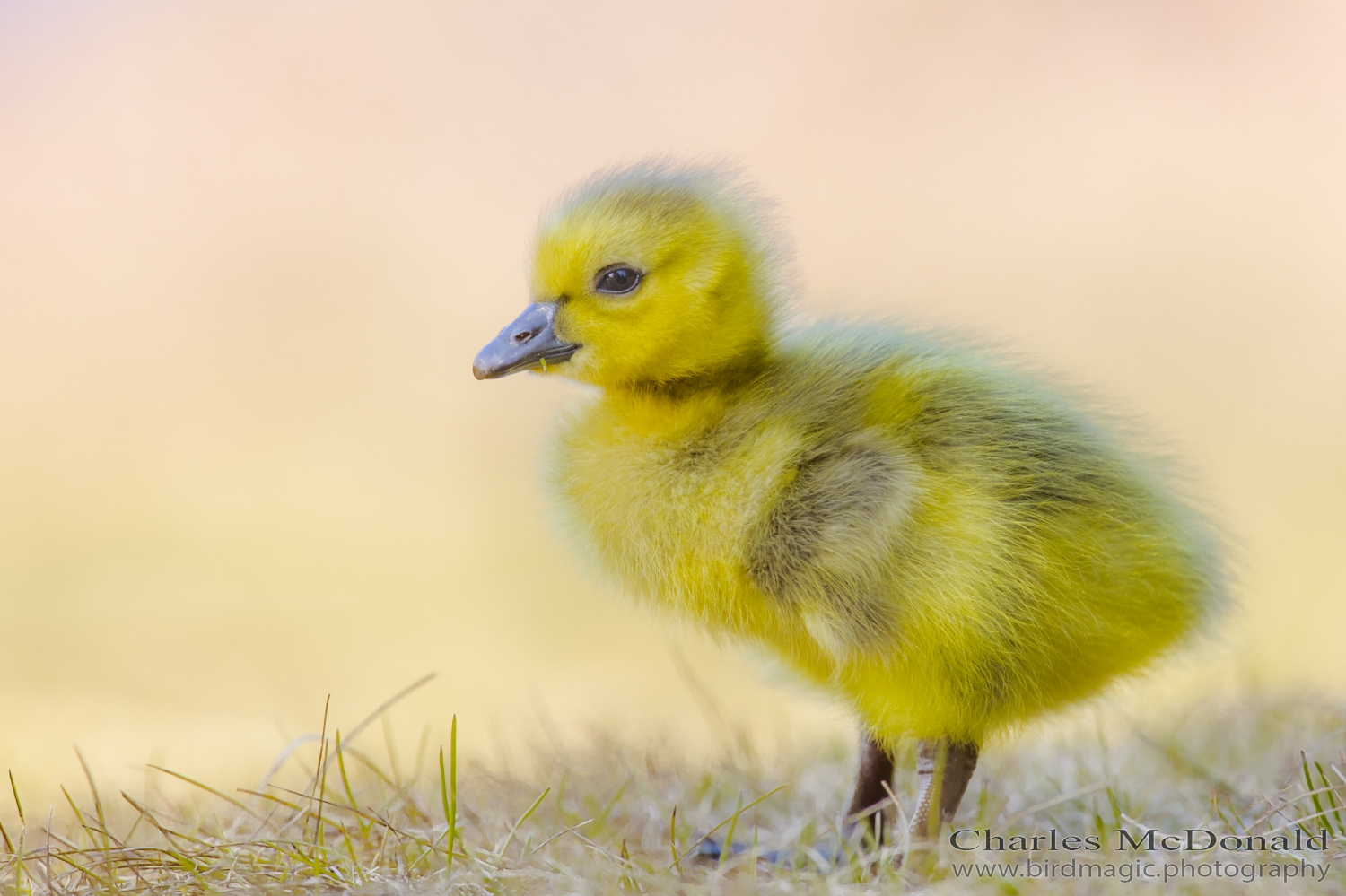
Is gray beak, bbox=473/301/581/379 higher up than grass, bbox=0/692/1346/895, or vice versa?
gray beak, bbox=473/301/581/379

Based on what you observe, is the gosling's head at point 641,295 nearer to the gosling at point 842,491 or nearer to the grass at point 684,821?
the gosling at point 842,491

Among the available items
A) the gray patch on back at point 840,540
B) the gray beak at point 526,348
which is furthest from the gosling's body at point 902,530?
the gray beak at point 526,348

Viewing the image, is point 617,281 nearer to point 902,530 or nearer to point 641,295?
point 641,295

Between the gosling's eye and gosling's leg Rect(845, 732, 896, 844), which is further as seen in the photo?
gosling's leg Rect(845, 732, 896, 844)

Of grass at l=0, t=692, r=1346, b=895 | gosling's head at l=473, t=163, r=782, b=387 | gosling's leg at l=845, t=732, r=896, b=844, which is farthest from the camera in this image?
gosling's leg at l=845, t=732, r=896, b=844

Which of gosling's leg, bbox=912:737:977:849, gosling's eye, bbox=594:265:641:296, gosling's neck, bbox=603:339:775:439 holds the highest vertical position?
gosling's eye, bbox=594:265:641:296

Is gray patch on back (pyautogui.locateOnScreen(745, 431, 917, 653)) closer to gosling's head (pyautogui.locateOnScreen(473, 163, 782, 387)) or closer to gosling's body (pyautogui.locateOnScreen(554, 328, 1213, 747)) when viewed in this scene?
gosling's body (pyautogui.locateOnScreen(554, 328, 1213, 747))

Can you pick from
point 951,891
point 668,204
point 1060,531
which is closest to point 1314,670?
point 1060,531

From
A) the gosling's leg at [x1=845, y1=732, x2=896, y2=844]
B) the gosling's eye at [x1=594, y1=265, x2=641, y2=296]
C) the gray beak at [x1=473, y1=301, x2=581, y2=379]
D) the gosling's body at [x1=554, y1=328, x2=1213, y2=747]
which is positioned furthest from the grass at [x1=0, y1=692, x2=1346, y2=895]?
the gosling's eye at [x1=594, y1=265, x2=641, y2=296]
